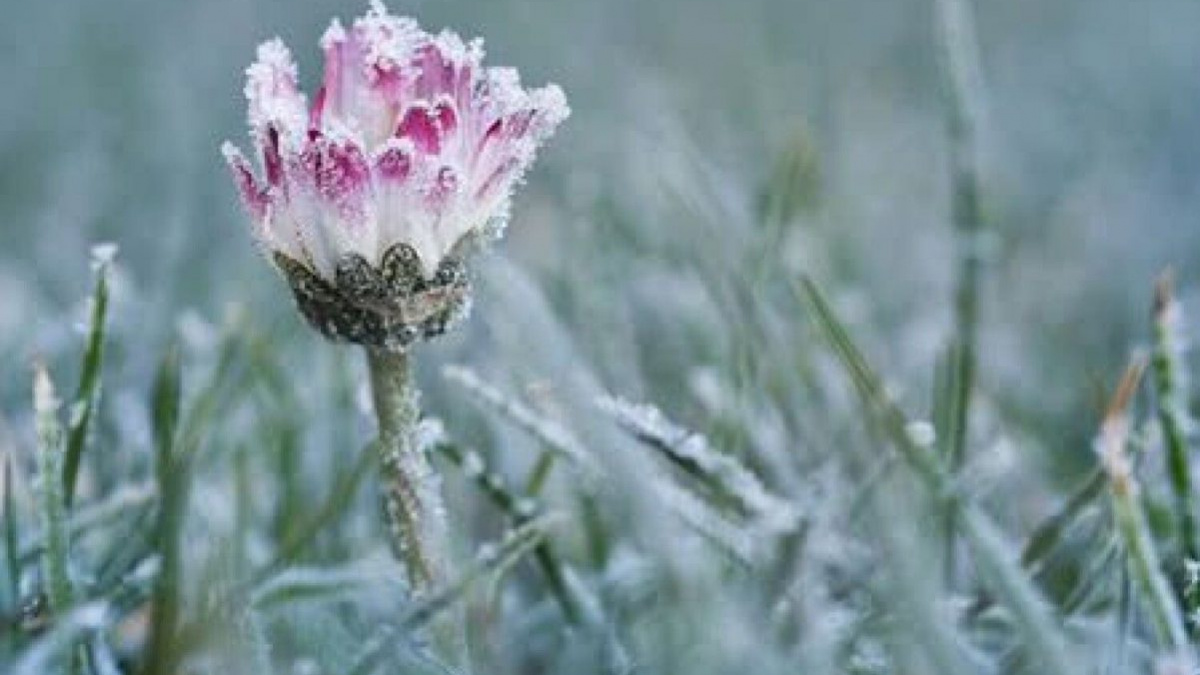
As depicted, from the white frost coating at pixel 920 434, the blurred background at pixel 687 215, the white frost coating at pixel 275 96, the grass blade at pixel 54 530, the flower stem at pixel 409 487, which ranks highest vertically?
the blurred background at pixel 687 215

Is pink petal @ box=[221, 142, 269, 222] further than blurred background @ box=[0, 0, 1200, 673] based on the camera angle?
No

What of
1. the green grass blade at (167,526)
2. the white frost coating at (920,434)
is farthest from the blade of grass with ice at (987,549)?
the green grass blade at (167,526)

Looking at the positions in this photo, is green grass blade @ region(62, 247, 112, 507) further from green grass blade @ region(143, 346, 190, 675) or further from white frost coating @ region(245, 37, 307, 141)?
white frost coating @ region(245, 37, 307, 141)

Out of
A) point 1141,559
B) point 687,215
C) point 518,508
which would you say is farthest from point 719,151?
point 1141,559

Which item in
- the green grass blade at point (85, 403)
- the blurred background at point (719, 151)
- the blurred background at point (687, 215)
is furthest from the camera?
the blurred background at point (719, 151)

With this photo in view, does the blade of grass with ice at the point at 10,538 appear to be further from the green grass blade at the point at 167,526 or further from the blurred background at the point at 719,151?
the blurred background at the point at 719,151

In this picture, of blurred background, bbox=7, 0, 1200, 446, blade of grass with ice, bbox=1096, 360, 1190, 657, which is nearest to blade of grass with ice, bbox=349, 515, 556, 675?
blurred background, bbox=7, 0, 1200, 446
